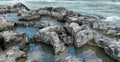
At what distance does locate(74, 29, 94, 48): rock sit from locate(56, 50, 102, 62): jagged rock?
1087 mm

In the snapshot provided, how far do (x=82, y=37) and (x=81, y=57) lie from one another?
7.59 feet

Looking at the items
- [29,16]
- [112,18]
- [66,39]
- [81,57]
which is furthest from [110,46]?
[29,16]

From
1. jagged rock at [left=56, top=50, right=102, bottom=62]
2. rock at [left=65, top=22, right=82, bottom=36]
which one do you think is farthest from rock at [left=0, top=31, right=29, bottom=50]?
rock at [left=65, top=22, right=82, bottom=36]

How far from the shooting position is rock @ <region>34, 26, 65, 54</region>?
16.0 metres

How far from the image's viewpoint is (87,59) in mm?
14703

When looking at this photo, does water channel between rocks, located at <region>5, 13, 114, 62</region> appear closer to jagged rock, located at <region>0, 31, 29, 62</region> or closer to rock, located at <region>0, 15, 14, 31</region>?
jagged rock, located at <region>0, 31, 29, 62</region>

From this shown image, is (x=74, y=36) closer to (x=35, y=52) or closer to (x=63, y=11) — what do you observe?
(x=35, y=52)

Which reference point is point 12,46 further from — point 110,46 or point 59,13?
point 59,13

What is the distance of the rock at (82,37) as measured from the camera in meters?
16.8

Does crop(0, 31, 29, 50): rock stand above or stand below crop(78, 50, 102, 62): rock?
above

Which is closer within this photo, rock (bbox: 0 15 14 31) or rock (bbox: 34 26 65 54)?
rock (bbox: 34 26 65 54)

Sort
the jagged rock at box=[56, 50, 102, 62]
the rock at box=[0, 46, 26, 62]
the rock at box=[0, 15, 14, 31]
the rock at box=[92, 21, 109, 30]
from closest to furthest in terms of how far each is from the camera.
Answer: the jagged rock at box=[56, 50, 102, 62] → the rock at box=[0, 46, 26, 62] → the rock at box=[0, 15, 14, 31] → the rock at box=[92, 21, 109, 30]

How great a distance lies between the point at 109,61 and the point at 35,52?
534cm

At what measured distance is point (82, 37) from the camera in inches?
673
